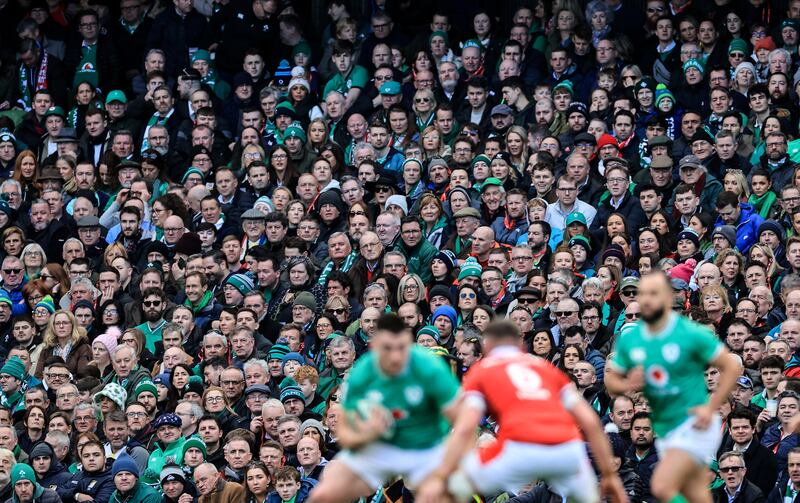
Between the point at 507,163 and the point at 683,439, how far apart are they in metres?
9.29

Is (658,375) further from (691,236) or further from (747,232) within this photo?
(747,232)

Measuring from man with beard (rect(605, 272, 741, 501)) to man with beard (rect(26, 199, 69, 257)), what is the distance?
1145cm

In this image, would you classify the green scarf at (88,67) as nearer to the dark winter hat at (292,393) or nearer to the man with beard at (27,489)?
the dark winter hat at (292,393)

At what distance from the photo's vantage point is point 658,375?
12.4 meters

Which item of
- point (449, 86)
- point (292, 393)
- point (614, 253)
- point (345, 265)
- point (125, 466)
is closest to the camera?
point (125, 466)

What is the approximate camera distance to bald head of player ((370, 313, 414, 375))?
11883 mm

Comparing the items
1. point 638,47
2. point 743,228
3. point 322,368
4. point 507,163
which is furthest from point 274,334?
point 638,47

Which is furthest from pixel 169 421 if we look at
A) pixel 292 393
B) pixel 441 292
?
pixel 441 292

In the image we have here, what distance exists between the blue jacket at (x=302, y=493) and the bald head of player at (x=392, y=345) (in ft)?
16.4

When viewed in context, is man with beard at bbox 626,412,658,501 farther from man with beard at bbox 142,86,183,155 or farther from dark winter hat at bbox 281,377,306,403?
man with beard at bbox 142,86,183,155

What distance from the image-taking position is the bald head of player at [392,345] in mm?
11883

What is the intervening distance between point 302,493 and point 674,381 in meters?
5.31

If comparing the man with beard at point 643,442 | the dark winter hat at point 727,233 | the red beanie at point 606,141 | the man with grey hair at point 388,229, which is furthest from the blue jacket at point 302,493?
the red beanie at point 606,141

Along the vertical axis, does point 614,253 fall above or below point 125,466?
above
